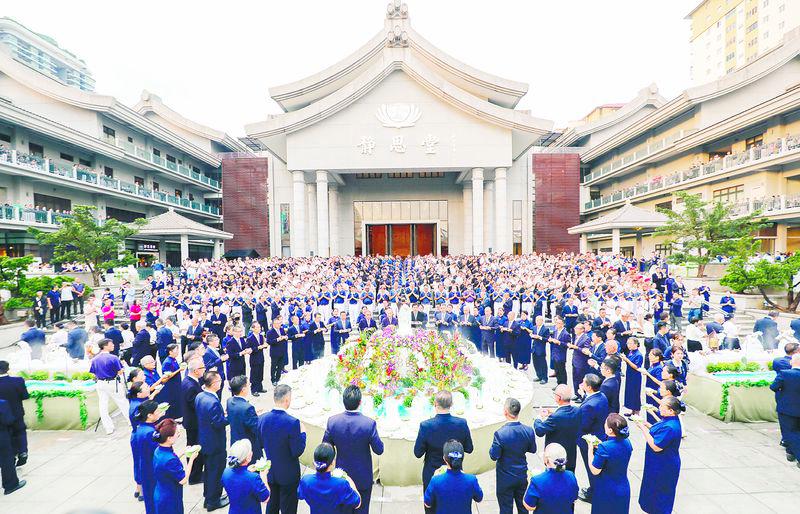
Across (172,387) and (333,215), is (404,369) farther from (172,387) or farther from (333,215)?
(333,215)

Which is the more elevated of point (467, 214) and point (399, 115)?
point (399, 115)

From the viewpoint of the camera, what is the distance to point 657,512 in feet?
16.4

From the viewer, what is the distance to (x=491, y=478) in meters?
6.12

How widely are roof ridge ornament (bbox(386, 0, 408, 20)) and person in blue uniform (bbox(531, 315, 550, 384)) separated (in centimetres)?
3212

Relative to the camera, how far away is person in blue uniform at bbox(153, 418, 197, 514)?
13.7 feet

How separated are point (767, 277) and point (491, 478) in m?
15.5

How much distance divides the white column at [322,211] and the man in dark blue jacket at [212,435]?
24.3m

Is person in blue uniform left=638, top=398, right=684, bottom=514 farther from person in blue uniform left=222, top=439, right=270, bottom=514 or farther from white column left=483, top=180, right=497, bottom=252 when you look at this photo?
white column left=483, top=180, right=497, bottom=252

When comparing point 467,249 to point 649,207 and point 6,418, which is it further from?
point 6,418

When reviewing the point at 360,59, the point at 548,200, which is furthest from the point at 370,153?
the point at 548,200

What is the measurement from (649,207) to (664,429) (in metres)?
37.4

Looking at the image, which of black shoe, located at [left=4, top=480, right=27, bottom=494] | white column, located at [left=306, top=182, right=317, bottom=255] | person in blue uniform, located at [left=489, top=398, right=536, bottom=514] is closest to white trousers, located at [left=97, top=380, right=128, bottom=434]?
black shoe, located at [left=4, top=480, right=27, bottom=494]

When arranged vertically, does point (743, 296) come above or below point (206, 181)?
below

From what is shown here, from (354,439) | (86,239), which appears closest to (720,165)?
(354,439)
